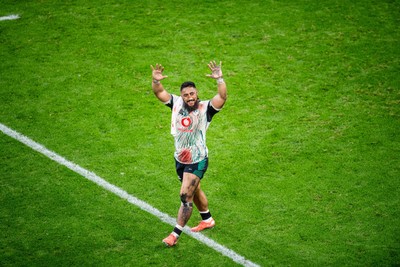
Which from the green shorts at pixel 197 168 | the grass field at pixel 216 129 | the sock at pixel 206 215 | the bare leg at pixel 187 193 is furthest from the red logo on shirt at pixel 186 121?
the grass field at pixel 216 129

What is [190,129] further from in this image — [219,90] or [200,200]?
[200,200]

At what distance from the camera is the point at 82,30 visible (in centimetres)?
1213

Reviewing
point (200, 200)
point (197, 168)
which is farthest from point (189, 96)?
point (200, 200)

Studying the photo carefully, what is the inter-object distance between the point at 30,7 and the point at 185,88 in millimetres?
8592

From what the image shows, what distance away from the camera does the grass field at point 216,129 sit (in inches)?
258

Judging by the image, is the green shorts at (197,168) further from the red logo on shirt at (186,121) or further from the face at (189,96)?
the face at (189,96)

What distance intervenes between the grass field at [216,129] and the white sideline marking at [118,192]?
0.29 feet

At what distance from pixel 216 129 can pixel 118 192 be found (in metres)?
2.39

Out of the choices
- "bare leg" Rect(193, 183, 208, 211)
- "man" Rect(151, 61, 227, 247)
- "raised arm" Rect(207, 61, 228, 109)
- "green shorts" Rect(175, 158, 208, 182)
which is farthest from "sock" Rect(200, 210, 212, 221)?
"raised arm" Rect(207, 61, 228, 109)

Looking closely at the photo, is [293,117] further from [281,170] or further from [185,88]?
[185,88]

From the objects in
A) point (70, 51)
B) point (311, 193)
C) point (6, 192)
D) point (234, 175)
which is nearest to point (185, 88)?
point (234, 175)

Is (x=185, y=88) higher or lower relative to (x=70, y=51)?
higher

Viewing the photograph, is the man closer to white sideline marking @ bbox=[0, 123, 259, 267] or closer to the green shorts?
the green shorts

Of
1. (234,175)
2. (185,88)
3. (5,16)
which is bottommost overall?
(234,175)
